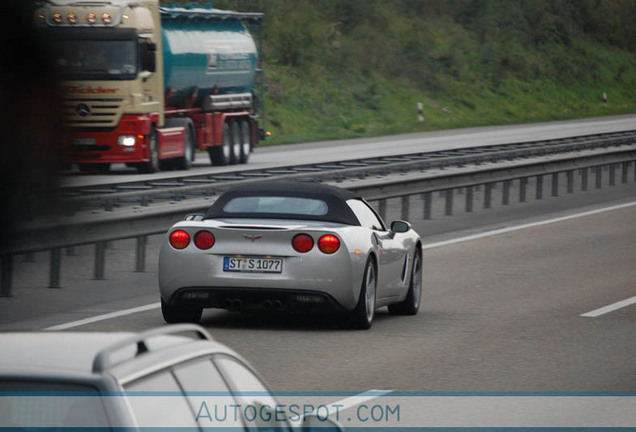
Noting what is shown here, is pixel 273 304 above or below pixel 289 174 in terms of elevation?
above

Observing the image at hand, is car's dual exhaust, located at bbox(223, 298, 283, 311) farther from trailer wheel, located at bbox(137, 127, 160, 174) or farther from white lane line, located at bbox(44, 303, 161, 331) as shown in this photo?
trailer wheel, located at bbox(137, 127, 160, 174)

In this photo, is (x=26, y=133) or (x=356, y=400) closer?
(x=356, y=400)

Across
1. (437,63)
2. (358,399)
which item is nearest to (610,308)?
(358,399)

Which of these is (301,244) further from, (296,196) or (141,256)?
(141,256)

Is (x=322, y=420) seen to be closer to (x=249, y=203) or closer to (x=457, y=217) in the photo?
(x=249, y=203)

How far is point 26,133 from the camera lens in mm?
13852

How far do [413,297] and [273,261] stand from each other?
216 cm

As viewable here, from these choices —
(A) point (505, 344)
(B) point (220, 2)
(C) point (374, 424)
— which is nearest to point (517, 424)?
(C) point (374, 424)

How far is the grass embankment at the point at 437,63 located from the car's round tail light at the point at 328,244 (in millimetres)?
38782

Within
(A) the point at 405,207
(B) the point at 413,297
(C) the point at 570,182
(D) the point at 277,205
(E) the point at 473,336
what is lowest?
(C) the point at 570,182

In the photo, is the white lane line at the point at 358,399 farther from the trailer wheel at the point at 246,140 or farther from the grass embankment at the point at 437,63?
the grass embankment at the point at 437,63

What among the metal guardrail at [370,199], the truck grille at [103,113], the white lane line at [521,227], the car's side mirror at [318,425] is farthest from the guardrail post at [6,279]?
the truck grille at [103,113]

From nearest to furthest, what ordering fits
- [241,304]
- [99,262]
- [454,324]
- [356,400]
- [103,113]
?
[356,400], [241,304], [454,324], [99,262], [103,113]

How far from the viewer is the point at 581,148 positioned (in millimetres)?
33250
